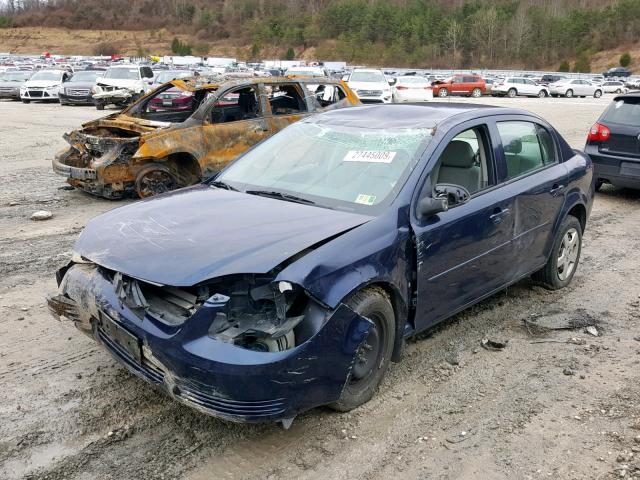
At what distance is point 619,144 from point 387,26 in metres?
102

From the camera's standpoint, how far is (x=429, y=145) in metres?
4.07

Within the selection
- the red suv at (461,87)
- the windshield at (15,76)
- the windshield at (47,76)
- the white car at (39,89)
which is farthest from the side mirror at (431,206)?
the red suv at (461,87)

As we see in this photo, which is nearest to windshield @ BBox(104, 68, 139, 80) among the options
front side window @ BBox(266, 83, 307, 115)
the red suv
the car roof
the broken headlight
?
front side window @ BBox(266, 83, 307, 115)

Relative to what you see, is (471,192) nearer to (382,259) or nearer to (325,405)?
(382,259)

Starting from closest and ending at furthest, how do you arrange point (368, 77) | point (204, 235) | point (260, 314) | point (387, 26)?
point (260, 314)
point (204, 235)
point (368, 77)
point (387, 26)

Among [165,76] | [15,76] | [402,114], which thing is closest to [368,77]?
[165,76]

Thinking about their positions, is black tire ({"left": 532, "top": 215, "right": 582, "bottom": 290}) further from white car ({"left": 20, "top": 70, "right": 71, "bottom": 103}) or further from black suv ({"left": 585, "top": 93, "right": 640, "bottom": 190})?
white car ({"left": 20, "top": 70, "right": 71, "bottom": 103})

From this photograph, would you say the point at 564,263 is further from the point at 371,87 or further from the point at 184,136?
the point at 371,87

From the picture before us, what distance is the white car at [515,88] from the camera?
42.3 meters

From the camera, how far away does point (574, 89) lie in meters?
44.2

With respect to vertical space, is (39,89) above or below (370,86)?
below

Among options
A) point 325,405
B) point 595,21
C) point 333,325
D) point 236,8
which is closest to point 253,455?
point 325,405

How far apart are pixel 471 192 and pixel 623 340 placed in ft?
5.48

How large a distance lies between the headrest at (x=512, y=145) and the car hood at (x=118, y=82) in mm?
22002
